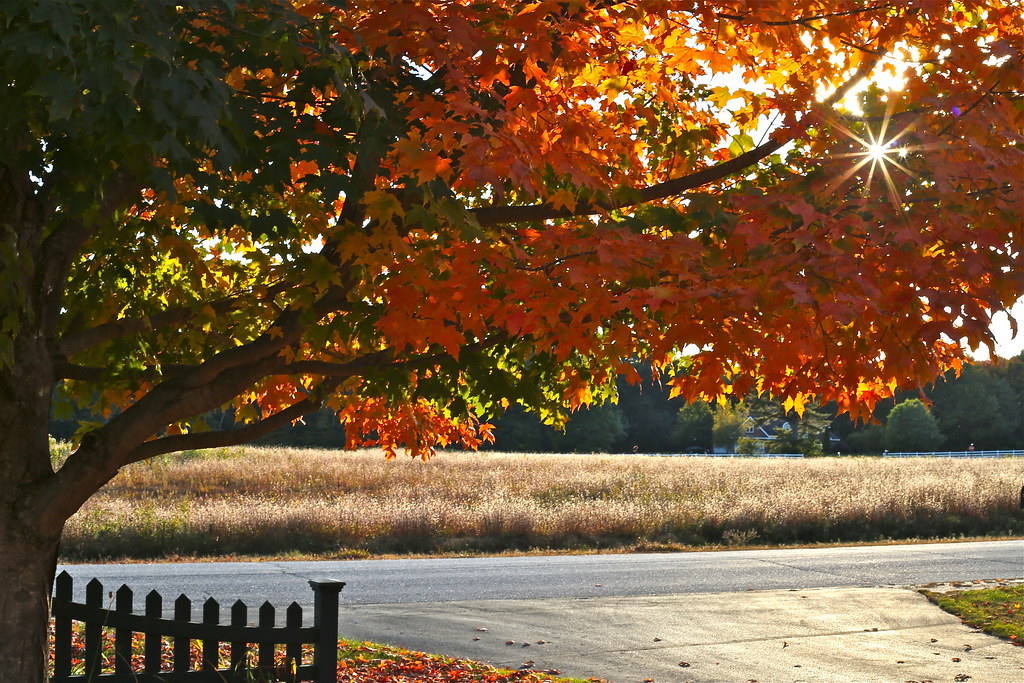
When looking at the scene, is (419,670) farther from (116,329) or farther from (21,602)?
(116,329)

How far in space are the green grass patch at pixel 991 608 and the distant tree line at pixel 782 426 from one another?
153 feet

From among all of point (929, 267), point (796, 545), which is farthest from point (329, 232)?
point (796, 545)

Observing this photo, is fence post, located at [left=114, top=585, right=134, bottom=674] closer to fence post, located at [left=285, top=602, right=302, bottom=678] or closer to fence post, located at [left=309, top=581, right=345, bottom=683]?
fence post, located at [left=285, top=602, right=302, bottom=678]

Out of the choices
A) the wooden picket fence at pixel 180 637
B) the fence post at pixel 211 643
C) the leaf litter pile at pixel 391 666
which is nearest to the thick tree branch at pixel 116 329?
the wooden picket fence at pixel 180 637

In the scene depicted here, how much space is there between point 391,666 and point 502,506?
43.4 feet

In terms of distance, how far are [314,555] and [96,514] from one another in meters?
4.34

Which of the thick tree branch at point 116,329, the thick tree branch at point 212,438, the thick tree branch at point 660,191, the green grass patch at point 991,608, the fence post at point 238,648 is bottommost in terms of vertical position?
the green grass patch at point 991,608

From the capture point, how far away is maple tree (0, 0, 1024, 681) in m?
3.77

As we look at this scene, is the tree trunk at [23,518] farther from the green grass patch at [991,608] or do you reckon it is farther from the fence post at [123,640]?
the green grass patch at [991,608]

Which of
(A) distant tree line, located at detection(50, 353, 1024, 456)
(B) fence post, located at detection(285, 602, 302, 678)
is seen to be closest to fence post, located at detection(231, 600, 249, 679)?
(B) fence post, located at detection(285, 602, 302, 678)

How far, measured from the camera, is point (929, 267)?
12.6ft

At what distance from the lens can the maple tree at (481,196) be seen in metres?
3.77

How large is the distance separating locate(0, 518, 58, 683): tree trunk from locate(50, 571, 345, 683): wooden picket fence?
100cm

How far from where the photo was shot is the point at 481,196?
6.18 m
